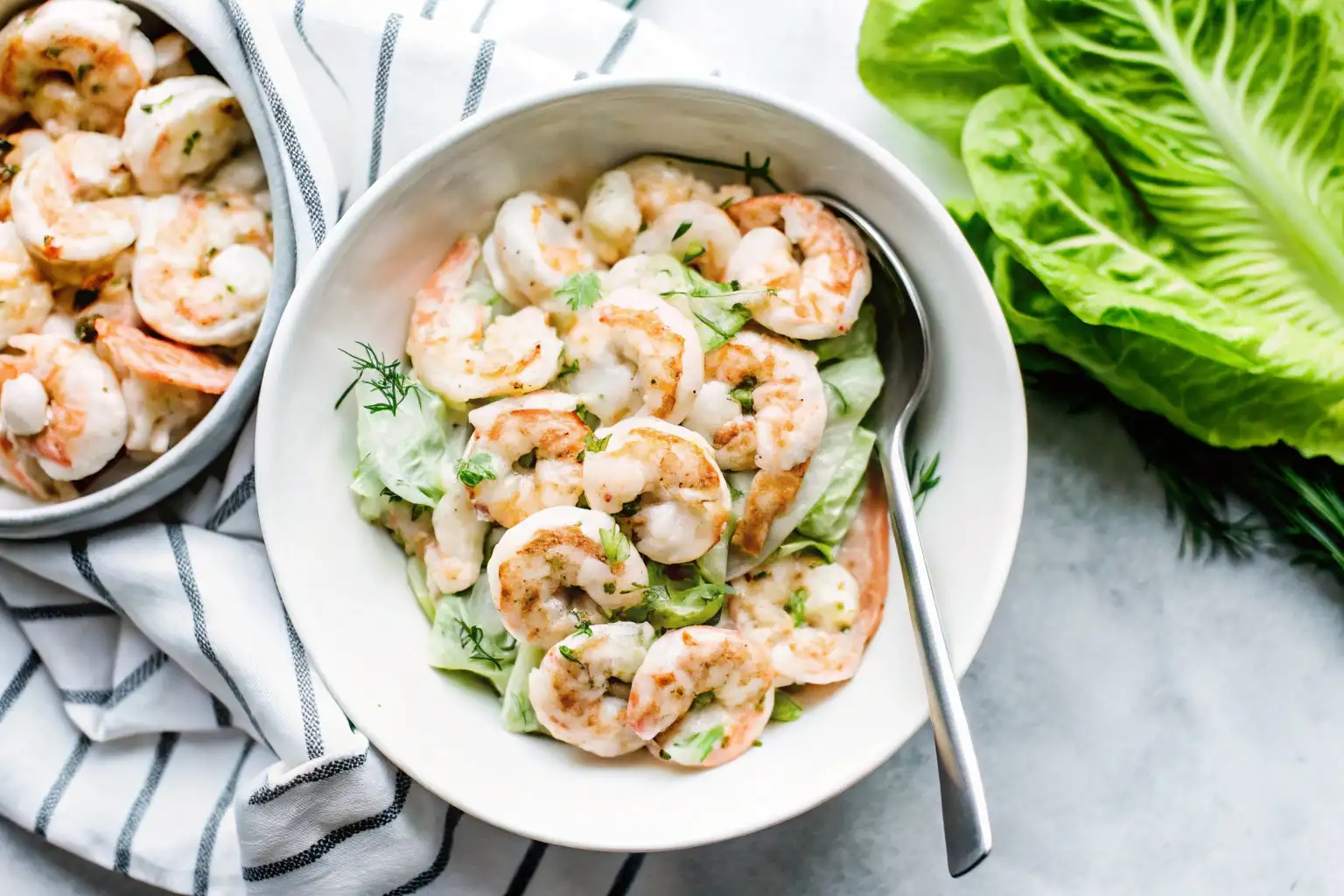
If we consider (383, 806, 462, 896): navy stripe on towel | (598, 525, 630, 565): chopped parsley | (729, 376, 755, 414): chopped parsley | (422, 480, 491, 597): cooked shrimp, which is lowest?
(383, 806, 462, 896): navy stripe on towel

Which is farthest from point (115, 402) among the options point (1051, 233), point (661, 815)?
point (1051, 233)

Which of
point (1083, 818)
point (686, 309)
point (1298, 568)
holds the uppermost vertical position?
point (686, 309)

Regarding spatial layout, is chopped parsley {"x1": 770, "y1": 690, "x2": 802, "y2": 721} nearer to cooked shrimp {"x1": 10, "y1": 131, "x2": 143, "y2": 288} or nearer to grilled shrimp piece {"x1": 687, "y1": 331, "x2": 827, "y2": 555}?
grilled shrimp piece {"x1": 687, "y1": 331, "x2": 827, "y2": 555}

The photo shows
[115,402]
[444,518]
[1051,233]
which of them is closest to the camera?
[444,518]

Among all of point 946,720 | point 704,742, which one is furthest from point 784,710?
point 946,720

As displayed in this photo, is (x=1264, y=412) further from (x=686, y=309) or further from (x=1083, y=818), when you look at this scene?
(x=686, y=309)

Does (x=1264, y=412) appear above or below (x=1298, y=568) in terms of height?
above

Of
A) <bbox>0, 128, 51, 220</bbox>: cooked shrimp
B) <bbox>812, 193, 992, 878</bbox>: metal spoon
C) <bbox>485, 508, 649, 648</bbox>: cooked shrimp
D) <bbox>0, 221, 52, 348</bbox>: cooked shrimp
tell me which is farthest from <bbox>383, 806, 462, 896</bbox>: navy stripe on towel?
<bbox>0, 128, 51, 220</bbox>: cooked shrimp

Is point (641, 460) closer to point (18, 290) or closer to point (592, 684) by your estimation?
point (592, 684)
